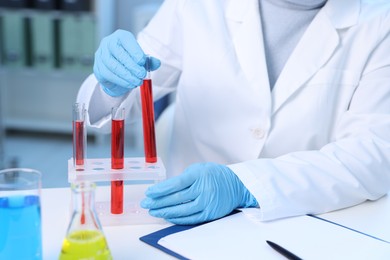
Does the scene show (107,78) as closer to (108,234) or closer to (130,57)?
(130,57)

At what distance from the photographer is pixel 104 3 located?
3.43 meters

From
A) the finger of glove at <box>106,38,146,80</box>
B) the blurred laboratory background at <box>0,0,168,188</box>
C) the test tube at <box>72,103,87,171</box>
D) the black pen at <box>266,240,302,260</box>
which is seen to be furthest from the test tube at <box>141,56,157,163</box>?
the blurred laboratory background at <box>0,0,168,188</box>

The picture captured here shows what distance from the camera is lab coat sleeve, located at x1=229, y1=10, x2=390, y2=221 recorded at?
1028mm

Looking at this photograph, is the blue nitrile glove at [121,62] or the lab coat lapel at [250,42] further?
the lab coat lapel at [250,42]

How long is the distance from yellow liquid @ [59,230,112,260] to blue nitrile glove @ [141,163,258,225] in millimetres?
245

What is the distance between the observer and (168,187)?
0.95 meters

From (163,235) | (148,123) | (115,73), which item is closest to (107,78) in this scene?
(115,73)

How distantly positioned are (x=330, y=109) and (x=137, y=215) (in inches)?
22.7

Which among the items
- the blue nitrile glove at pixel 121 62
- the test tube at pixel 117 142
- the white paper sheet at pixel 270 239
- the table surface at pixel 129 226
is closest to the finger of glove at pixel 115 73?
the blue nitrile glove at pixel 121 62

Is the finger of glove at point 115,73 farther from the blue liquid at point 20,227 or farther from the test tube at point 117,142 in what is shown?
the blue liquid at point 20,227

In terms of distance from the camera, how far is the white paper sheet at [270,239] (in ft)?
2.82

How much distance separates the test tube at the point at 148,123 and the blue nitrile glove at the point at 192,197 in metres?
0.08

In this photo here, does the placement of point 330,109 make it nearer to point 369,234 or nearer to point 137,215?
point 369,234

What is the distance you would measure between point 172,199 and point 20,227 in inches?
12.2
